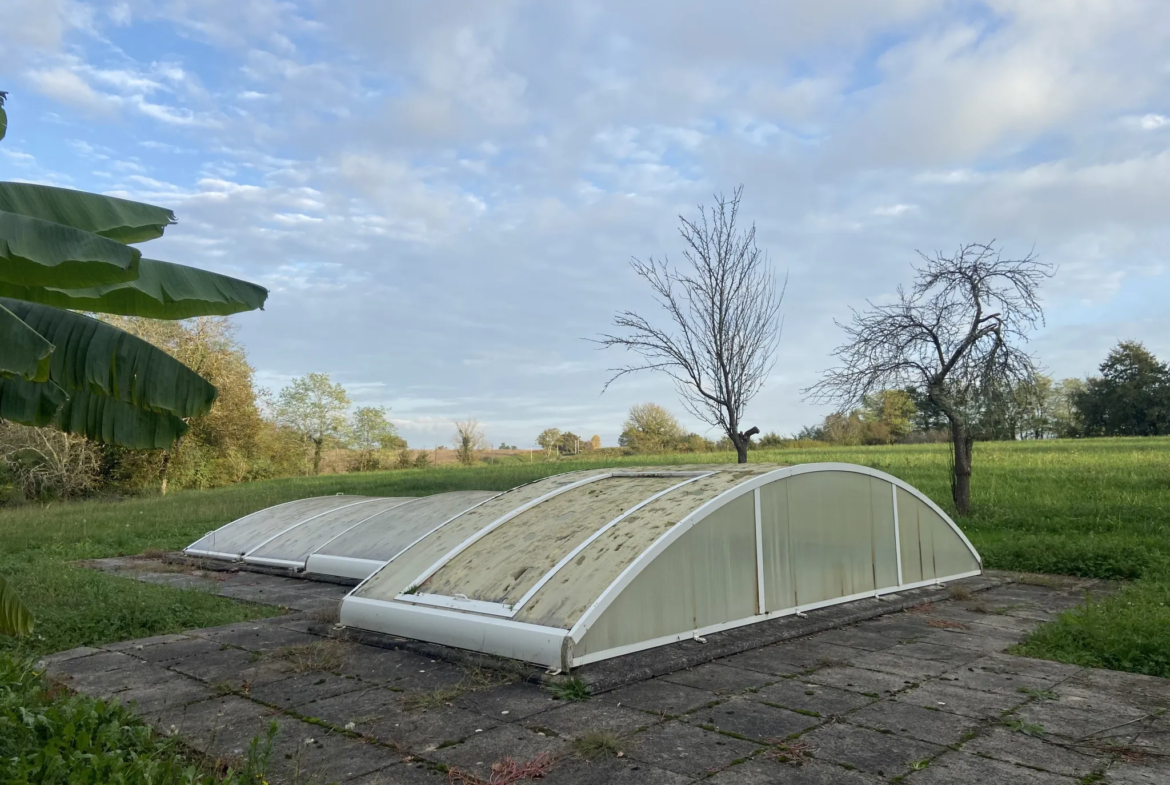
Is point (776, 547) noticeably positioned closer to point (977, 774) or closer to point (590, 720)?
point (590, 720)

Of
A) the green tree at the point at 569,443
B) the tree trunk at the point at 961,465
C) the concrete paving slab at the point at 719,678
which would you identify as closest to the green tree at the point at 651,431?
the green tree at the point at 569,443

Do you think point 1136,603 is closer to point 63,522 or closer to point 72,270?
point 72,270

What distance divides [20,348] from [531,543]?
4198 mm

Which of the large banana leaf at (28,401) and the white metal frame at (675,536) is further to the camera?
the white metal frame at (675,536)

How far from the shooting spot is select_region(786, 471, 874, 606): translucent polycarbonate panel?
24.7 ft

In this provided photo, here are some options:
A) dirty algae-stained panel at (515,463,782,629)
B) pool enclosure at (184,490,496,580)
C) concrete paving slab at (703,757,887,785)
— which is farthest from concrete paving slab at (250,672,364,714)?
pool enclosure at (184,490,496,580)

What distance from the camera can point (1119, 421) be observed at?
42.3 metres

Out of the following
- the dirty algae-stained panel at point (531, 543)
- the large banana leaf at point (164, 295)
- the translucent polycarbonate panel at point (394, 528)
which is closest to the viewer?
the large banana leaf at point (164, 295)

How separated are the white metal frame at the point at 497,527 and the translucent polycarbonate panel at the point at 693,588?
673 millimetres

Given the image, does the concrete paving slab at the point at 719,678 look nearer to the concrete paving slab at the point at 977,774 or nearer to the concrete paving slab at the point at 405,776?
the concrete paving slab at the point at 977,774

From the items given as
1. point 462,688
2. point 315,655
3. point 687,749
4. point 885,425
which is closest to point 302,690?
point 315,655

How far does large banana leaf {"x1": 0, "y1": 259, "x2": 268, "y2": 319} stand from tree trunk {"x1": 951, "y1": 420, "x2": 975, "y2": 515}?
11998mm

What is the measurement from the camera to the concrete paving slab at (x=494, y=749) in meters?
3.99

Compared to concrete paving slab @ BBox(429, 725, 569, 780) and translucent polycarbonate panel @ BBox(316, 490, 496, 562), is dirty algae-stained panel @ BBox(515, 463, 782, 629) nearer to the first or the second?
concrete paving slab @ BBox(429, 725, 569, 780)
